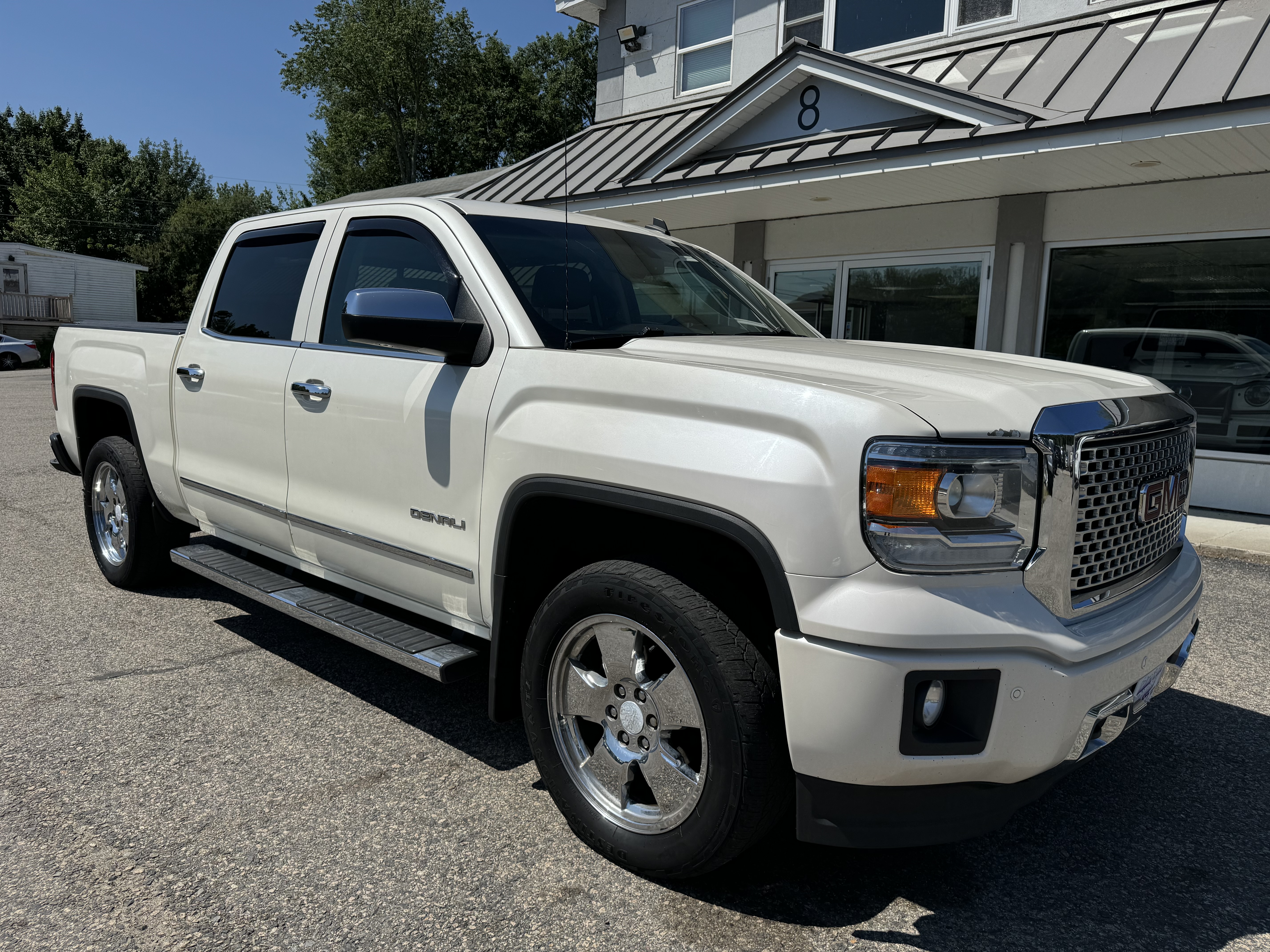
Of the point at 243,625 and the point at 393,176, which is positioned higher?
the point at 393,176

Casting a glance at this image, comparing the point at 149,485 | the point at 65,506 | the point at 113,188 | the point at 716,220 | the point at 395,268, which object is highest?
the point at 113,188

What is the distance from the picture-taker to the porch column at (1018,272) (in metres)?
9.41

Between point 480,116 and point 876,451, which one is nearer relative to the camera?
point 876,451

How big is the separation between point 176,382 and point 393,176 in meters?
44.4

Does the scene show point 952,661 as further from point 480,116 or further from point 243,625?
point 480,116

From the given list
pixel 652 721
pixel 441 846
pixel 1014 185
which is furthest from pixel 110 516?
pixel 1014 185

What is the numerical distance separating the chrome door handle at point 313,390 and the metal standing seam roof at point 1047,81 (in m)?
3.05

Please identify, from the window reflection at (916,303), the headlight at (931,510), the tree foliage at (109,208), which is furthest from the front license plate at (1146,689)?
the tree foliage at (109,208)

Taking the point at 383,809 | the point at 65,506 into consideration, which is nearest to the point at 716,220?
the point at 65,506

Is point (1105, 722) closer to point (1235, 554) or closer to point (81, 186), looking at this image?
point (1235, 554)

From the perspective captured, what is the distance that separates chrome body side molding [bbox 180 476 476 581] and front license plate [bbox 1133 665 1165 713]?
1.95 metres

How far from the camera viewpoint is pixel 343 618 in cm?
339

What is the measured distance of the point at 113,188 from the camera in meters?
52.0

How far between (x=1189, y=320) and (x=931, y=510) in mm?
8294
